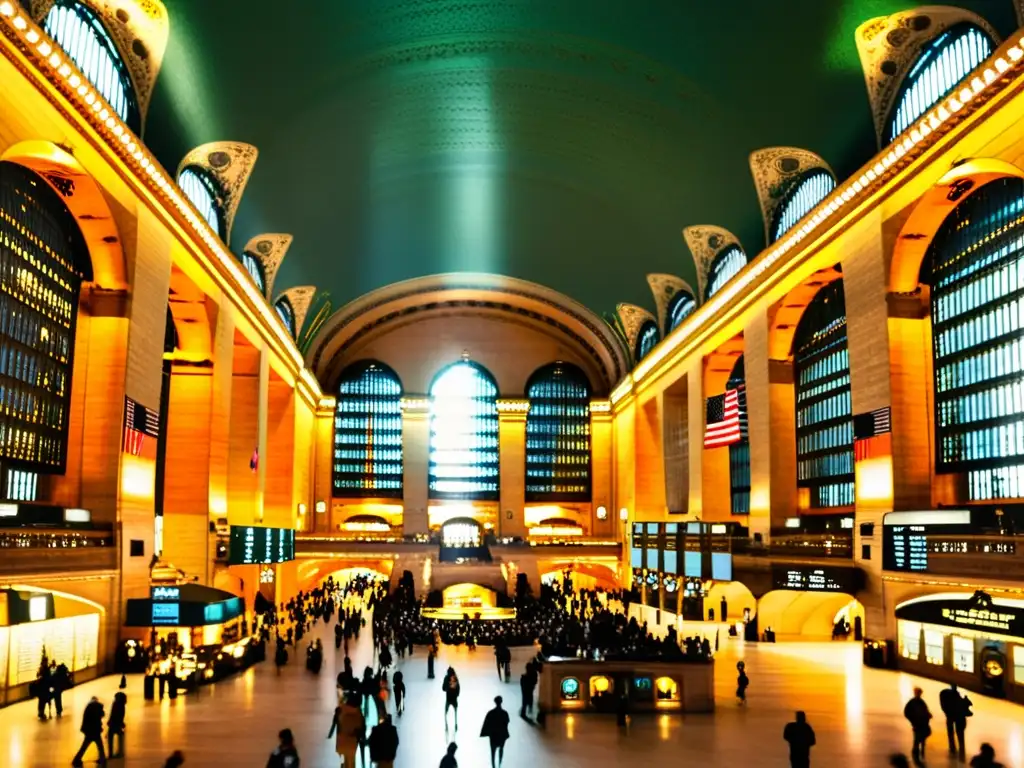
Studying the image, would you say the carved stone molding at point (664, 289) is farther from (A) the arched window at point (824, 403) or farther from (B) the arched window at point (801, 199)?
(B) the arched window at point (801, 199)

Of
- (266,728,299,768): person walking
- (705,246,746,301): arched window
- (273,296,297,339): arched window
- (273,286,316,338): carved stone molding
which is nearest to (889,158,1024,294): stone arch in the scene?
(705,246,746,301): arched window

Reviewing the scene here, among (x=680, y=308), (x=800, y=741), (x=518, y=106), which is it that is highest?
(x=518, y=106)

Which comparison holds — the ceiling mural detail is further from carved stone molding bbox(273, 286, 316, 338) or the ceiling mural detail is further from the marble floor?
carved stone molding bbox(273, 286, 316, 338)

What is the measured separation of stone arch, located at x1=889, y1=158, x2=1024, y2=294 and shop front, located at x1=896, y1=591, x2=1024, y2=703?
798 cm

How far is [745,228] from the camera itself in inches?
1299

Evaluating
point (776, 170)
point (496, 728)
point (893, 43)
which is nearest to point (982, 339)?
point (893, 43)

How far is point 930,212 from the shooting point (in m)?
23.3

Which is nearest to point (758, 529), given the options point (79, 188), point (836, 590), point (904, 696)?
point (836, 590)

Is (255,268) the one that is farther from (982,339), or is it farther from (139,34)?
(982,339)

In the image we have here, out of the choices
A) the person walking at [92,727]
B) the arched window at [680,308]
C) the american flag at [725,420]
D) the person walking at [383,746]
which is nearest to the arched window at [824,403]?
the american flag at [725,420]

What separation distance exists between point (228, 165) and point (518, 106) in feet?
29.8

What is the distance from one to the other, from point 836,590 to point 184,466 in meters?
19.4

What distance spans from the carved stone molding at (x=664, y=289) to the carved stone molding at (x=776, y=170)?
9.18m

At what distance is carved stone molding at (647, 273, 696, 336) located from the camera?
41156 mm
